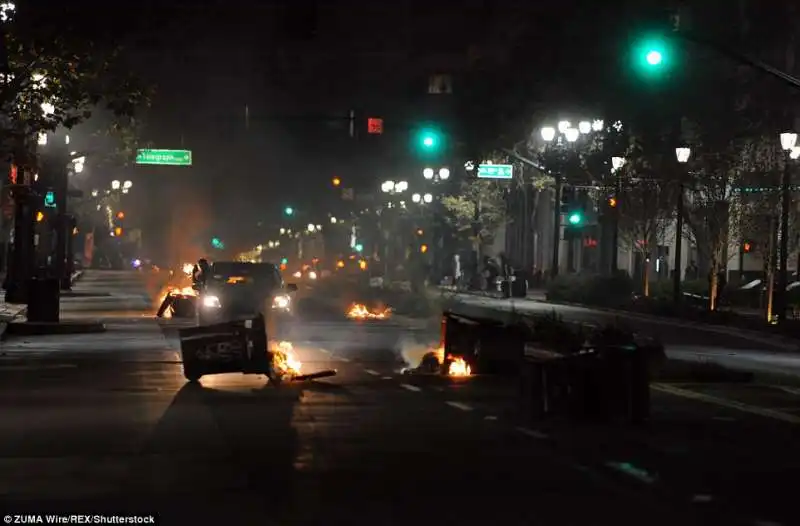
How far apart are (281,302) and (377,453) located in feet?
76.5

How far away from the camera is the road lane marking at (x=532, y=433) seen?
1445 cm

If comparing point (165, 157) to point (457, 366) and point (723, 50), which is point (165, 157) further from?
point (723, 50)

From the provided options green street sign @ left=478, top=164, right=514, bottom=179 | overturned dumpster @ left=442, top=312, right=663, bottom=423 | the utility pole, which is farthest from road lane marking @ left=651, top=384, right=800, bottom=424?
green street sign @ left=478, top=164, right=514, bottom=179

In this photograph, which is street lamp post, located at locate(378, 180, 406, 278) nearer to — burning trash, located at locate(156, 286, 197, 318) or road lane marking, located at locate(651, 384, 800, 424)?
burning trash, located at locate(156, 286, 197, 318)

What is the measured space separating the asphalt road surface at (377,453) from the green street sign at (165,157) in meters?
43.8

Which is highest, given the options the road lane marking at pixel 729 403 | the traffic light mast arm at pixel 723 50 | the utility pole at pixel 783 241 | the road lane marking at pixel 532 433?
the traffic light mast arm at pixel 723 50

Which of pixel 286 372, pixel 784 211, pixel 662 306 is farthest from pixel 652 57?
pixel 662 306

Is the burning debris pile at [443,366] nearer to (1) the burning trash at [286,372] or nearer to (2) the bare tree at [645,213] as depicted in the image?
(1) the burning trash at [286,372]

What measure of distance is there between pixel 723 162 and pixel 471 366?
103ft

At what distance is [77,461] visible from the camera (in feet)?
40.1

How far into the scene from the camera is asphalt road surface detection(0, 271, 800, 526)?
33.4ft

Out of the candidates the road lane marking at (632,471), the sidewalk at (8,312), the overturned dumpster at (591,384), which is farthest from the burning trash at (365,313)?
the road lane marking at (632,471)

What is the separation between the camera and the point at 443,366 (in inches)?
900

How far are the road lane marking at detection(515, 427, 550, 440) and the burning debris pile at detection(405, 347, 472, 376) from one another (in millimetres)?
7359
